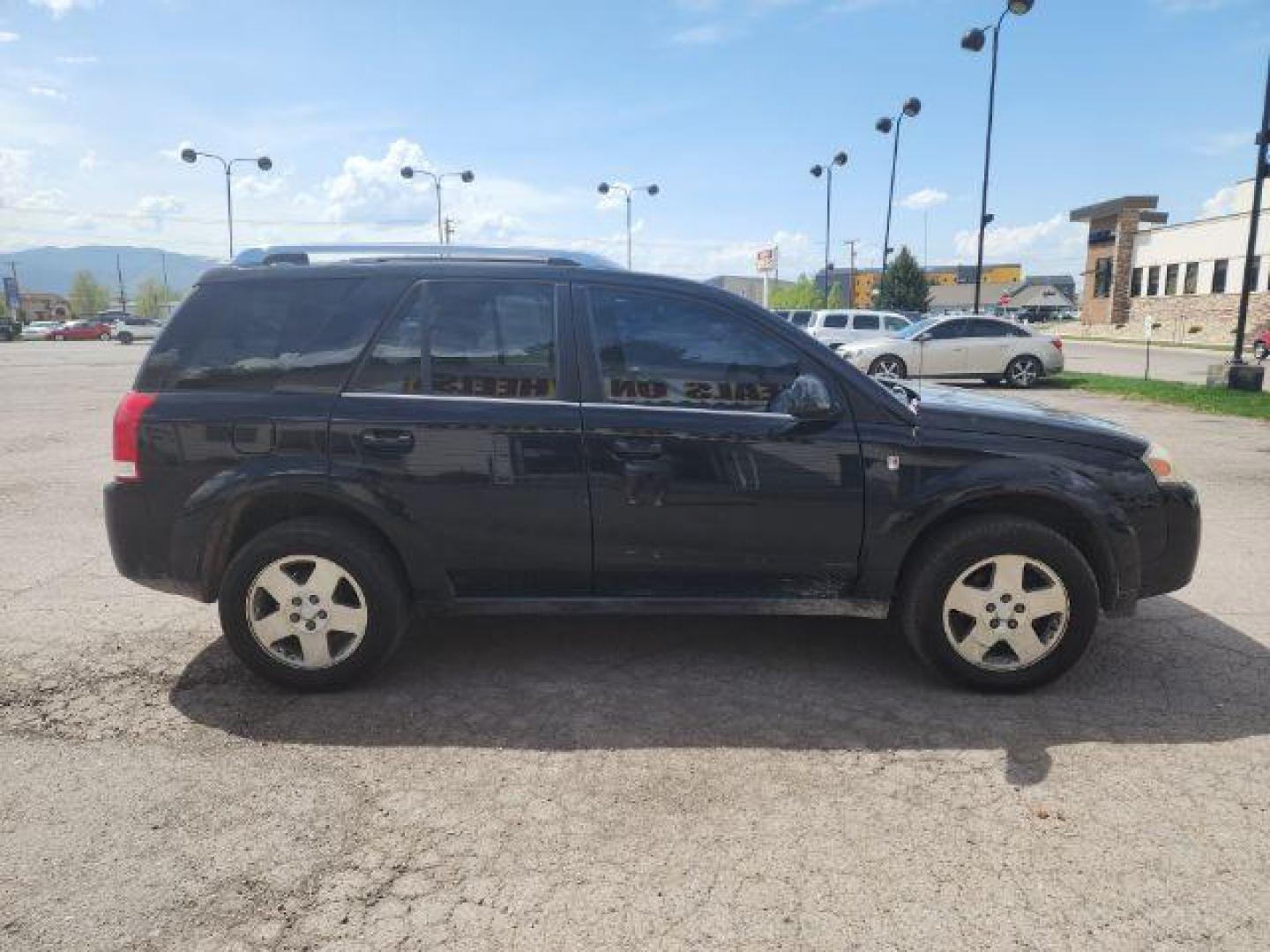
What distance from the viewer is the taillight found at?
11.9 ft

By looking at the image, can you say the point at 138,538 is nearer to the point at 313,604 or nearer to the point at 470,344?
the point at 313,604

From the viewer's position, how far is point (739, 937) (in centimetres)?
225

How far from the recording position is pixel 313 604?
3.63 metres

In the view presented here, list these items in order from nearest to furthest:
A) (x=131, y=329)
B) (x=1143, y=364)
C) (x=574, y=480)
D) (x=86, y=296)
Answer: (x=574, y=480) < (x=1143, y=364) < (x=131, y=329) < (x=86, y=296)

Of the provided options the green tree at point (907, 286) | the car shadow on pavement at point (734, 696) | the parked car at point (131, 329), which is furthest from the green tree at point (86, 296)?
the car shadow on pavement at point (734, 696)

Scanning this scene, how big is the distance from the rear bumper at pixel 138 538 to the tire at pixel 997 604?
3125 mm

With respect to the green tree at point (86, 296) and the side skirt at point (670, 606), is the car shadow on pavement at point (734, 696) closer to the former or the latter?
the side skirt at point (670, 606)

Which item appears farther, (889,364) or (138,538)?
(889,364)

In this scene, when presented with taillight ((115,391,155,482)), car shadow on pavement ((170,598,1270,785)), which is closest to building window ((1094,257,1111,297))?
car shadow on pavement ((170,598,1270,785))

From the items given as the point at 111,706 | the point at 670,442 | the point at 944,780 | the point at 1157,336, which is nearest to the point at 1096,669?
the point at 944,780

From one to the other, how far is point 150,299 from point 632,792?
149 meters

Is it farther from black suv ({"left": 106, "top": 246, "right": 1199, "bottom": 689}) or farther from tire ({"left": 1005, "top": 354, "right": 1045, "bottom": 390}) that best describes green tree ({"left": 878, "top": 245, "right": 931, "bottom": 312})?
black suv ({"left": 106, "top": 246, "right": 1199, "bottom": 689})

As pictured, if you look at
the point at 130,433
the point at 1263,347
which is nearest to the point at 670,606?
the point at 130,433

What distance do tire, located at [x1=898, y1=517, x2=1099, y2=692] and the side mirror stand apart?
75cm
